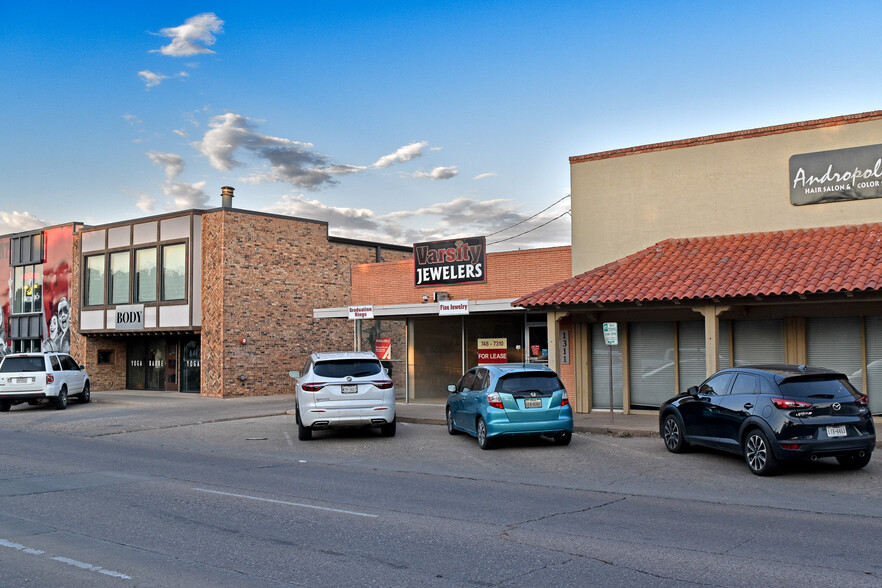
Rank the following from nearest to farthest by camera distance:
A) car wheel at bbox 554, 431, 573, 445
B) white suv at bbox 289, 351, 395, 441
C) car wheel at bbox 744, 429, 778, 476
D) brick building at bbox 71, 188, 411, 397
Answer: car wheel at bbox 744, 429, 778, 476 → car wheel at bbox 554, 431, 573, 445 → white suv at bbox 289, 351, 395, 441 → brick building at bbox 71, 188, 411, 397

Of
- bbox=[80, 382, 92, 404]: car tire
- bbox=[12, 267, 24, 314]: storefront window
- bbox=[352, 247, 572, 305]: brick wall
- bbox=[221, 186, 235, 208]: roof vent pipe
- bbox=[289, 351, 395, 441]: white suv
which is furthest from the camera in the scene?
bbox=[12, 267, 24, 314]: storefront window

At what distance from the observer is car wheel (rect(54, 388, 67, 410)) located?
2503 centimetres

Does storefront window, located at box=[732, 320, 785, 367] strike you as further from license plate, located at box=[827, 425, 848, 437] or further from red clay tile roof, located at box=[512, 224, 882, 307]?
license plate, located at box=[827, 425, 848, 437]

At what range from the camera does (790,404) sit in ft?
35.8

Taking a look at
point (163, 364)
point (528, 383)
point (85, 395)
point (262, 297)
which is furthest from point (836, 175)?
point (163, 364)

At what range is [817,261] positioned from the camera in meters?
16.4

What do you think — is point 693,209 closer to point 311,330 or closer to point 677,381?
point 677,381

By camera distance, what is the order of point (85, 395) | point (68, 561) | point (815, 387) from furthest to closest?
point (85, 395), point (815, 387), point (68, 561)

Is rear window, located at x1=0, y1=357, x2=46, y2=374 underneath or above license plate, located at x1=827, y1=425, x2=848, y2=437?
above

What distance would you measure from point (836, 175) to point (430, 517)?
13866 mm

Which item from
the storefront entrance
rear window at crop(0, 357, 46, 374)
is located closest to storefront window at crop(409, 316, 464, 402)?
the storefront entrance

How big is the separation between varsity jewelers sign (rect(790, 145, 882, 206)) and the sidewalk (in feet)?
20.5

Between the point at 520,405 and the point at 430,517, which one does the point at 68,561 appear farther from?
the point at 520,405

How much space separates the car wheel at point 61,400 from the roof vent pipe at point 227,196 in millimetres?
9158
